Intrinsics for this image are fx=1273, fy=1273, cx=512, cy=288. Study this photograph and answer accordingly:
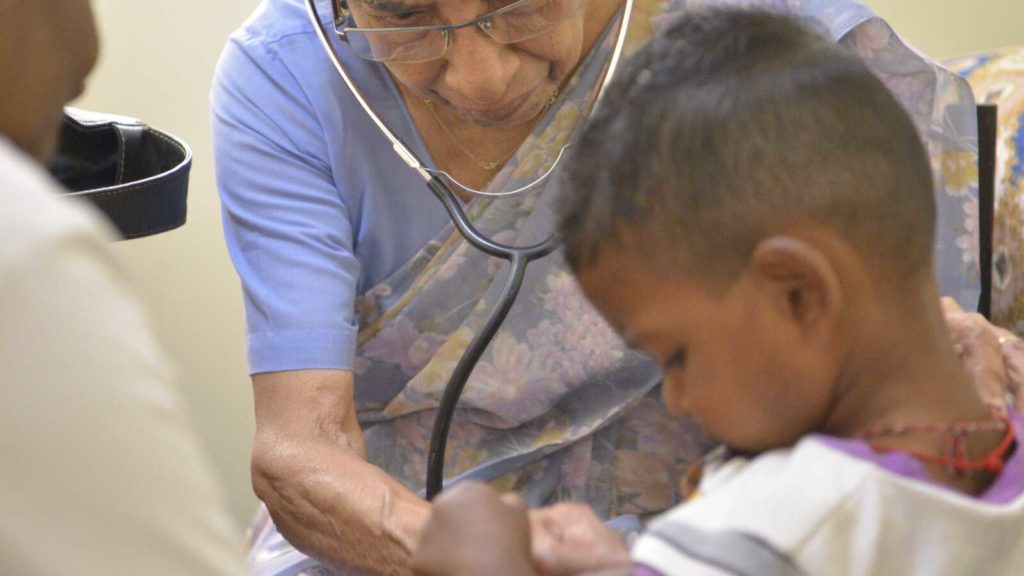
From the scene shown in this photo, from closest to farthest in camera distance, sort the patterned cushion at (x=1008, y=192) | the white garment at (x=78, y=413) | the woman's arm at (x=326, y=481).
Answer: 1. the white garment at (x=78, y=413)
2. the woman's arm at (x=326, y=481)
3. the patterned cushion at (x=1008, y=192)

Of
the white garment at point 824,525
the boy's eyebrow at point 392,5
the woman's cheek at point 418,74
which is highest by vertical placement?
the boy's eyebrow at point 392,5

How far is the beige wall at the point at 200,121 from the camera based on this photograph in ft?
7.85

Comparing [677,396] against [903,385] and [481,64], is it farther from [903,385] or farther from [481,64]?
[481,64]

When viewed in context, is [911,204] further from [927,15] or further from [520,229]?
[927,15]

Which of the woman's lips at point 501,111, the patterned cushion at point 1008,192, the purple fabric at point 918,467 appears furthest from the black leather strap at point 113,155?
the patterned cushion at point 1008,192

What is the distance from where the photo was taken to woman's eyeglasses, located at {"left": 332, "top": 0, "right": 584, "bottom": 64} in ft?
4.28

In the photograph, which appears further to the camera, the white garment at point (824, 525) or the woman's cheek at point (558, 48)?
the woman's cheek at point (558, 48)

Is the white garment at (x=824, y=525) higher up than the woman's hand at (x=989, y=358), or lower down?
higher up

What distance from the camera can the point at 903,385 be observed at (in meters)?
0.87

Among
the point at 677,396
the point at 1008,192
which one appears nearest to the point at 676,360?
the point at 677,396

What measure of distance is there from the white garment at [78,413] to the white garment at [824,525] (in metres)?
0.31

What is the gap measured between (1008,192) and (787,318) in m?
0.96

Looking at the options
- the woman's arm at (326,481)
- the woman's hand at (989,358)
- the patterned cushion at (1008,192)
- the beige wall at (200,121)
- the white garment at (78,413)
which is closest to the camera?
the white garment at (78,413)

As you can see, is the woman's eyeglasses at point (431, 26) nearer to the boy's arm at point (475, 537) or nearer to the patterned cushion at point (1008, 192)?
the boy's arm at point (475, 537)
